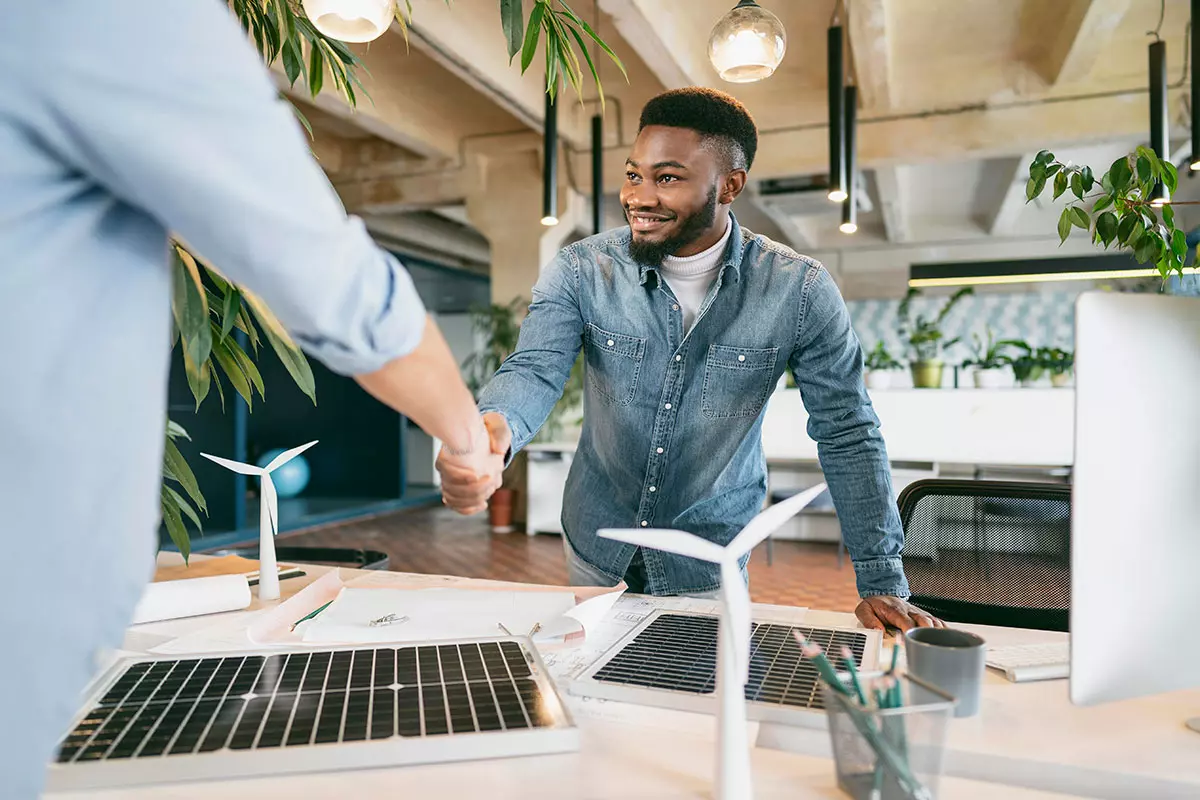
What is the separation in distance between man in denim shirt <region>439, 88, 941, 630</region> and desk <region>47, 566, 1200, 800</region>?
74 centimetres

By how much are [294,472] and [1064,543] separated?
26.5 feet

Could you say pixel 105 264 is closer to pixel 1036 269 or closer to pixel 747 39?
pixel 747 39

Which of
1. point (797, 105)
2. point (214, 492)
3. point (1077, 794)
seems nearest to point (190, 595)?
point (1077, 794)

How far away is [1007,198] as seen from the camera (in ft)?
28.7

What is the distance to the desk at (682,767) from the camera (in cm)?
79

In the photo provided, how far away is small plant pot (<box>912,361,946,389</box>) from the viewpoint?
19.1 ft

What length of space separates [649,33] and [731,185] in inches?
131

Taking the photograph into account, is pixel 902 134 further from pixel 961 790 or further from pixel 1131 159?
pixel 961 790

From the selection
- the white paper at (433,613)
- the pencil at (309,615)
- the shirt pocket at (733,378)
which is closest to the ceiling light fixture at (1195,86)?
the shirt pocket at (733,378)

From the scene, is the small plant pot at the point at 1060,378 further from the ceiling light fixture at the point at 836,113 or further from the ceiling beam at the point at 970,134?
the ceiling light fixture at the point at 836,113

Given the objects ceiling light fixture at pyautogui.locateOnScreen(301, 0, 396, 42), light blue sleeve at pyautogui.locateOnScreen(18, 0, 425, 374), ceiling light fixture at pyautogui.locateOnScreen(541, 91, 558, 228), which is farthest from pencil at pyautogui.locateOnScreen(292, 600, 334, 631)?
ceiling light fixture at pyautogui.locateOnScreen(541, 91, 558, 228)

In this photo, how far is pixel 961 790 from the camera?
0.81 meters

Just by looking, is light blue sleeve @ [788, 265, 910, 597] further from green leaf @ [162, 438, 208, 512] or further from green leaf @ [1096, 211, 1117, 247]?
green leaf @ [162, 438, 208, 512]

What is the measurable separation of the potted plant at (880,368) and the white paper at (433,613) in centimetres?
493
